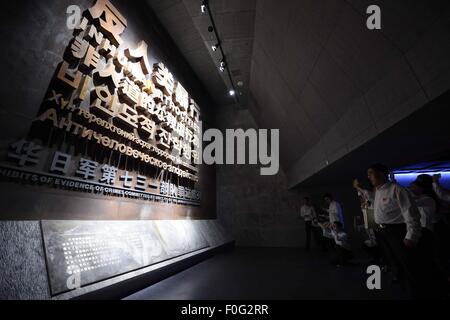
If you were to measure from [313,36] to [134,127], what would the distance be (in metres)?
3.15

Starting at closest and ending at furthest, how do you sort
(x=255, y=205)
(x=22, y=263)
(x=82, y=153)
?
(x=22, y=263), (x=82, y=153), (x=255, y=205)

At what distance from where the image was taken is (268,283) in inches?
119

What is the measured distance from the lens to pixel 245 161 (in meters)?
8.43

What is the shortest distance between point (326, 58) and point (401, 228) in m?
2.22

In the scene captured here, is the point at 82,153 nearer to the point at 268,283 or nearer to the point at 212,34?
the point at 268,283

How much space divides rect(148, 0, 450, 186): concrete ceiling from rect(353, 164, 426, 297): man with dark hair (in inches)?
24.5

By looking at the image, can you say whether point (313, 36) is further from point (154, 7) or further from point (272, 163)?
point (272, 163)

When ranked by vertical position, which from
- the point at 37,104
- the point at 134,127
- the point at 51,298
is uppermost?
the point at 134,127

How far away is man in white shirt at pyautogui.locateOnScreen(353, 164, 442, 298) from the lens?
1.87 m

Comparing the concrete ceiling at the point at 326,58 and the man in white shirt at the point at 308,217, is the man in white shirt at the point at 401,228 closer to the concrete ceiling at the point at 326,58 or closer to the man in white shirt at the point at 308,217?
the concrete ceiling at the point at 326,58

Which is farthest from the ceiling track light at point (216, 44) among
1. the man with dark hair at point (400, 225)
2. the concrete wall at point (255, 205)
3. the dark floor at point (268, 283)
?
the dark floor at point (268, 283)

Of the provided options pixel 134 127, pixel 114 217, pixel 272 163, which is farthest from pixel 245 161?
pixel 114 217

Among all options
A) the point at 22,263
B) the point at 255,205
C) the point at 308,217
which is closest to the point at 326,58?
the point at 22,263

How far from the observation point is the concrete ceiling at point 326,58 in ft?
5.54
